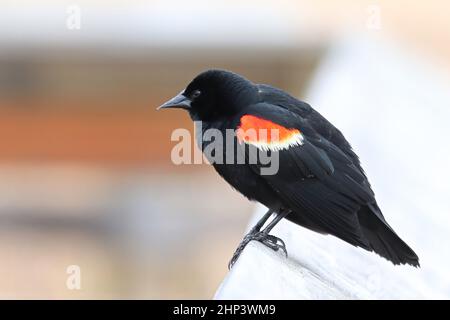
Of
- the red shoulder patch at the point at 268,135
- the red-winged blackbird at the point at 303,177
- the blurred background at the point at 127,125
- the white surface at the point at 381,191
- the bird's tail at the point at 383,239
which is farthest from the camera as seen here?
the blurred background at the point at 127,125

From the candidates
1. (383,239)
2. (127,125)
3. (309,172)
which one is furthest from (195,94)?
(127,125)

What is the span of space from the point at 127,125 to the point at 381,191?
7557mm

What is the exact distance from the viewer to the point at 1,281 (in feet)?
33.4

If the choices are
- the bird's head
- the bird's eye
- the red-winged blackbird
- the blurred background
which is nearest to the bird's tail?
the red-winged blackbird

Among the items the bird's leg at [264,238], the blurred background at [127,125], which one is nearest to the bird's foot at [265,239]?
the bird's leg at [264,238]

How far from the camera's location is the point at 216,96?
3.61 meters

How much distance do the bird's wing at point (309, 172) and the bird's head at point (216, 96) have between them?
0.51 ft

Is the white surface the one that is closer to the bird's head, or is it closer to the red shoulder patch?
the red shoulder patch

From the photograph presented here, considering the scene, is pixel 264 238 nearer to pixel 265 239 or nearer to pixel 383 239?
pixel 265 239

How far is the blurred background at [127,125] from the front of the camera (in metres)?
9.79

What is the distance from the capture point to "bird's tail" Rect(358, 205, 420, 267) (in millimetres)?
2887

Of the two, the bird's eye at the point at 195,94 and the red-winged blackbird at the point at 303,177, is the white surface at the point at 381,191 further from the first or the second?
the bird's eye at the point at 195,94
